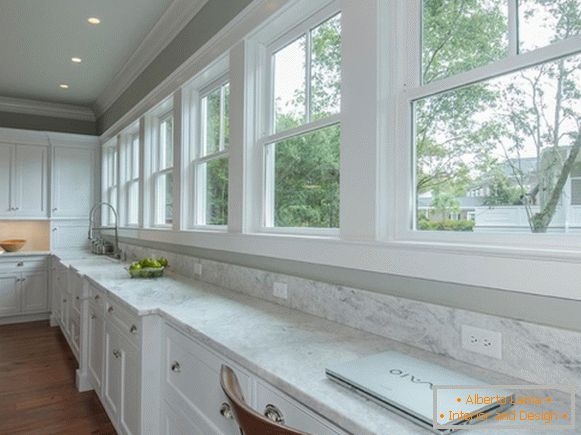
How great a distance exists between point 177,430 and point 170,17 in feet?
9.84

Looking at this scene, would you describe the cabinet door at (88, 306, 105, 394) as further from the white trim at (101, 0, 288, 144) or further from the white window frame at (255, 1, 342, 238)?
the white trim at (101, 0, 288, 144)

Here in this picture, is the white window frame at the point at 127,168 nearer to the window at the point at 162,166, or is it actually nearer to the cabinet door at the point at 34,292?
→ the window at the point at 162,166

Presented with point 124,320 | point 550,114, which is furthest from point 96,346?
point 550,114

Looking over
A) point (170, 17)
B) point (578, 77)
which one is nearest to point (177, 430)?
point (578, 77)

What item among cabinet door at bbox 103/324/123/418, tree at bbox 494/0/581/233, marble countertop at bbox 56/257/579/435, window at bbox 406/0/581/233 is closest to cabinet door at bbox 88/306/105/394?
cabinet door at bbox 103/324/123/418

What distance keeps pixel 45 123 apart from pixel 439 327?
6.33 metres

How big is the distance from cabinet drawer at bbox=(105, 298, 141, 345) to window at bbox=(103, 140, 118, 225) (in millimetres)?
3357

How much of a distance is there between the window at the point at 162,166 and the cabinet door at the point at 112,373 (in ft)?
5.13

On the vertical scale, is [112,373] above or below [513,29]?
below

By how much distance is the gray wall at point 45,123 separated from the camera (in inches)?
221

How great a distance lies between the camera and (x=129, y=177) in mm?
4977

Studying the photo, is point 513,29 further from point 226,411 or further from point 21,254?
point 21,254

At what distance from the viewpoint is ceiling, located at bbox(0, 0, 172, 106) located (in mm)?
3197

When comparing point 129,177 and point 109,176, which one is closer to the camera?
point 129,177
